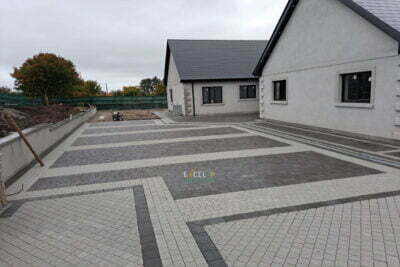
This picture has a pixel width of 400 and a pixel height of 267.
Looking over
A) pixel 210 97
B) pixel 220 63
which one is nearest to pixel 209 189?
pixel 210 97

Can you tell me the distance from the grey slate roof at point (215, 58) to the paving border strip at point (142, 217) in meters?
17.1

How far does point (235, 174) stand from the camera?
6910 mm

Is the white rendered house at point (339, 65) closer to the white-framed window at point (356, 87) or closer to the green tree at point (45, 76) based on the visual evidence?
the white-framed window at point (356, 87)

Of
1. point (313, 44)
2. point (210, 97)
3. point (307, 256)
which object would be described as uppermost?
point (313, 44)

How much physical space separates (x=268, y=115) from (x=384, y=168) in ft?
36.9

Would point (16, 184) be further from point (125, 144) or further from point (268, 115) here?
point (268, 115)

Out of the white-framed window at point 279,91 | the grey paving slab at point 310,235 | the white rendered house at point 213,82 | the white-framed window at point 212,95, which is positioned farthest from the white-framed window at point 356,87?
the white-framed window at point 212,95

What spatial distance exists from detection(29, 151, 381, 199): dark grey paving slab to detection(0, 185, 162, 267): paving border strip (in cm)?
71

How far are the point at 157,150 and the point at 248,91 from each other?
1564 centimetres

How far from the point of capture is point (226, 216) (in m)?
4.61

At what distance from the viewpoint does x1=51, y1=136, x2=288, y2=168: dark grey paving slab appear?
905cm

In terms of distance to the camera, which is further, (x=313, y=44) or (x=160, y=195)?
(x=313, y=44)
